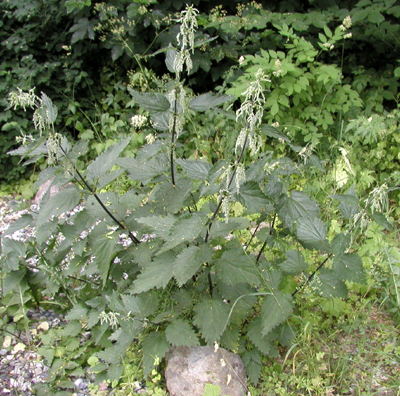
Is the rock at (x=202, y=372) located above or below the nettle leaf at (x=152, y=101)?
below

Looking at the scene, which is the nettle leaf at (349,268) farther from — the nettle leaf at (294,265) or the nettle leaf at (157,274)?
the nettle leaf at (157,274)

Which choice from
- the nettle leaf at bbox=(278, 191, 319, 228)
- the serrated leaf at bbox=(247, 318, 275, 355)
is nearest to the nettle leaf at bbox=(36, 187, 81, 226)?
the nettle leaf at bbox=(278, 191, 319, 228)

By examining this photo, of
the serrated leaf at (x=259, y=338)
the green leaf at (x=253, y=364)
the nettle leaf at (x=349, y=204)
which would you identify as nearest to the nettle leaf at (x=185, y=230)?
the nettle leaf at (x=349, y=204)

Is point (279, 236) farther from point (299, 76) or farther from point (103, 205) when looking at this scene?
point (299, 76)

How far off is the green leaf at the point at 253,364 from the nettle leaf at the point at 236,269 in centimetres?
55

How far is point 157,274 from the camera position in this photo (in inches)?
74.1

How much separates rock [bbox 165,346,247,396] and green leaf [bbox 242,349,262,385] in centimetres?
3

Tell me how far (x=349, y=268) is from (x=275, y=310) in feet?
1.20

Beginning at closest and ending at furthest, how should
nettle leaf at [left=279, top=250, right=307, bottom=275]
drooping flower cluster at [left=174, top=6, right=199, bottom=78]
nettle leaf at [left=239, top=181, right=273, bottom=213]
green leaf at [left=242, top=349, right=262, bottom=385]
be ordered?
drooping flower cluster at [left=174, top=6, right=199, bottom=78]
nettle leaf at [left=239, top=181, right=273, bottom=213]
nettle leaf at [left=279, top=250, right=307, bottom=275]
green leaf at [left=242, top=349, right=262, bottom=385]

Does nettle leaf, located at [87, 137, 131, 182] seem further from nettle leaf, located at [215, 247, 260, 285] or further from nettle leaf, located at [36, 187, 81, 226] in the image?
nettle leaf, located at [215, 247, 260, 285]

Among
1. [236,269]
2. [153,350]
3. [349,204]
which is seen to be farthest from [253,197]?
[153,350]

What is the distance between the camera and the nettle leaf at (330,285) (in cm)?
203

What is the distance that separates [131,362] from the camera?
7.61ft

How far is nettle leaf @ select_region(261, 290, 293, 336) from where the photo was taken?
75.1 inches
